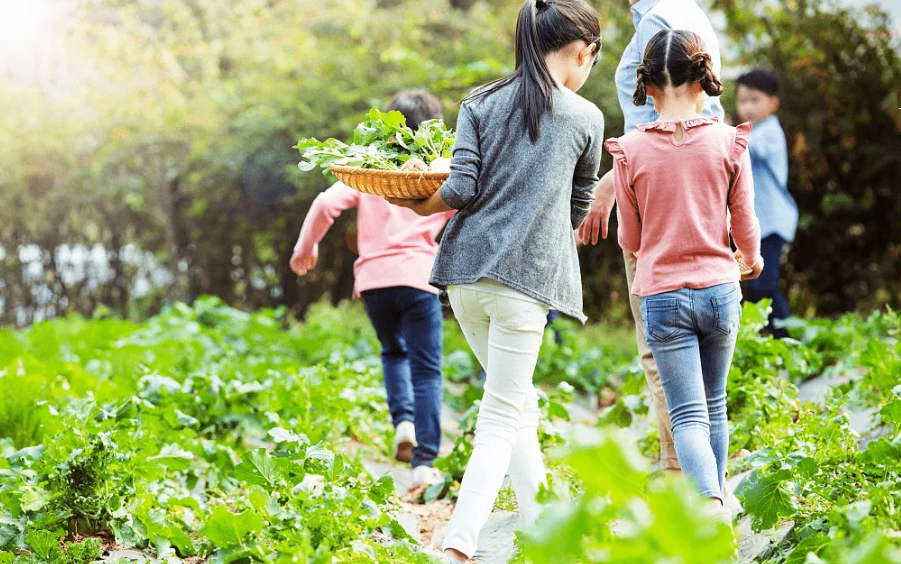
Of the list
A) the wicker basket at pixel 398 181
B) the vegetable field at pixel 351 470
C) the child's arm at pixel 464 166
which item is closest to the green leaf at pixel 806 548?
the vegetable field at pixel 351 470

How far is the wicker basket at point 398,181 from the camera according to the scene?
2566 mm

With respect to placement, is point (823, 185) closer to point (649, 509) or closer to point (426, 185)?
point (426, 185)

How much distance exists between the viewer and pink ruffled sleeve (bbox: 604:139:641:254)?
2.53m

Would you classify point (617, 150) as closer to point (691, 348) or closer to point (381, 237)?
point (691, 348)

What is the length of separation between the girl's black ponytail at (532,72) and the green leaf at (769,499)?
3.54ft

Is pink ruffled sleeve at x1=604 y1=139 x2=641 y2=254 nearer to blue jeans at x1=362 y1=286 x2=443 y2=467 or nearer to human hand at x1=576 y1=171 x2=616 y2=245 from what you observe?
human hand at x1=576 y1=171 x2=616 y2=245

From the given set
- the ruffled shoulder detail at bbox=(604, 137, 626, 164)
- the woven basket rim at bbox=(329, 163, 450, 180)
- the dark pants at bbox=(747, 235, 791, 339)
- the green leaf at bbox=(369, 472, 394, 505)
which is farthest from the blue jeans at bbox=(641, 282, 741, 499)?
the dark pants at bbox=(747, 235, 791, 339)

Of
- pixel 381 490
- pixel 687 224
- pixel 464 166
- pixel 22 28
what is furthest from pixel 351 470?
pixel 22 28

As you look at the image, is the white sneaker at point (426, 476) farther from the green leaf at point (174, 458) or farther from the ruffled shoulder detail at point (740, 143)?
the ruffled shoulder detail at point (740, 143)

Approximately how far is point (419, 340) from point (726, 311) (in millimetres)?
1573

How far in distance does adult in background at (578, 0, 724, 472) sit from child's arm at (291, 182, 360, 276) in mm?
1071

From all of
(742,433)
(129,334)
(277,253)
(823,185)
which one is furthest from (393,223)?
(277,253)

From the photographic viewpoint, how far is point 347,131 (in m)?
7.92

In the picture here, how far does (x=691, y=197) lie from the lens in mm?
2447
